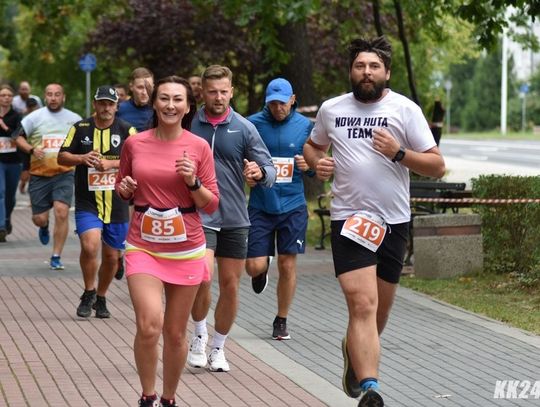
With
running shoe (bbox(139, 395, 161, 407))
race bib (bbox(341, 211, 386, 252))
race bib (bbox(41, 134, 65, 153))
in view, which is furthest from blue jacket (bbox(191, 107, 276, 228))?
race bib (bbox(41, 134, 65, 153))

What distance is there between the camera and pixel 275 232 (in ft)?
35.3

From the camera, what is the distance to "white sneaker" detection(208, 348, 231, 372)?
9.33 meters

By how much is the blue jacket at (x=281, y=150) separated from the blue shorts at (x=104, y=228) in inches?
59.6

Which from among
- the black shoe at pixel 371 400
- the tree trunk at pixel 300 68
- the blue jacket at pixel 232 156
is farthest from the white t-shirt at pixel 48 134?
the tree trunk at pixel 300 68

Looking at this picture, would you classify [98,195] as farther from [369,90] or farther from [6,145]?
[6,145]

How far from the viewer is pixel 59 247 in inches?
603

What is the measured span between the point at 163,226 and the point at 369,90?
4.33 feet

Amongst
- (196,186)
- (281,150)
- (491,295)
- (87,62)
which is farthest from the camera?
(87,62)

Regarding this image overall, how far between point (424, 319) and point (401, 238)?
4120 millimetres

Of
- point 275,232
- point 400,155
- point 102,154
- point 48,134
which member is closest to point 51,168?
point 48,134

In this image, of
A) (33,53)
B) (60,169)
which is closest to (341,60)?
(33,53)

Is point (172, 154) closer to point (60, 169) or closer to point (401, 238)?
point (401, 238)

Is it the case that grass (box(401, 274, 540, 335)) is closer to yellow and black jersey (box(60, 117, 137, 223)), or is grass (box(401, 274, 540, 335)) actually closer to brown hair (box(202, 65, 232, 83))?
yellow and black jersey (box(60, 117, 137, 223))

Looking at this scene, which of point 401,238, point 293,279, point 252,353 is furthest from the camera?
point 293,279
